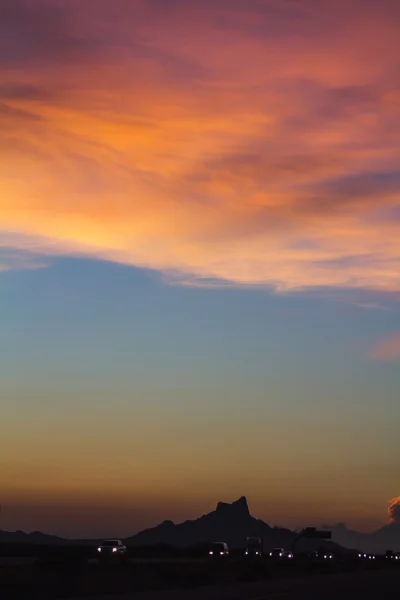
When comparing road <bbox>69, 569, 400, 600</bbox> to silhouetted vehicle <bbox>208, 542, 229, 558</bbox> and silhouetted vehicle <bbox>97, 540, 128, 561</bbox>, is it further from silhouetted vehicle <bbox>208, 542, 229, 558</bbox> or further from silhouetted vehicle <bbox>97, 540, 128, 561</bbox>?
silhouetted vehicle <bbox>208, 542, 229, 558</bbox>

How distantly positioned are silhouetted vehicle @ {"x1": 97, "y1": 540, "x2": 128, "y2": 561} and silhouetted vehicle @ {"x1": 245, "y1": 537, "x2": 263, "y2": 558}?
185 feet

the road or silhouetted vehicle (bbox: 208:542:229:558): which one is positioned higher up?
silhouetted vehicle (bbox: 208:542:229:558)

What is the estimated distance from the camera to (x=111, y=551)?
9712 centimetres

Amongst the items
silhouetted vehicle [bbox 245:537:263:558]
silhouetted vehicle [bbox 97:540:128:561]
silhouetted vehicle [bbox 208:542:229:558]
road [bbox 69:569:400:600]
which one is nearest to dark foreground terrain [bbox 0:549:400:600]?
road [bbox 69:569:400:600]

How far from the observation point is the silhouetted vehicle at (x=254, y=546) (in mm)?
155150

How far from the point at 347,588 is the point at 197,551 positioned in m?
82.8

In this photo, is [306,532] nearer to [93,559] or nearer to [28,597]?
[93,559]

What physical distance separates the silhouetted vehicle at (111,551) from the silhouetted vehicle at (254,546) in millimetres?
56430

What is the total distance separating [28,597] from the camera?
2087 inches

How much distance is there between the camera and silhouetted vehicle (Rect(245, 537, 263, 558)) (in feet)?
509

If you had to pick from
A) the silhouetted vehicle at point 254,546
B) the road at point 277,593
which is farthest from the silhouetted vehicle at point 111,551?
the silhouetted vehicle at point 254,546

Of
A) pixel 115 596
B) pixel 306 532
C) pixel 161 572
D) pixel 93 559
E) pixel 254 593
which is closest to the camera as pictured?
pixel 115 596

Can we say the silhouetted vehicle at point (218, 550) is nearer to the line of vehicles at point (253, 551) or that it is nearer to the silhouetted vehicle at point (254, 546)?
the line of vehicles at point (253, 551)

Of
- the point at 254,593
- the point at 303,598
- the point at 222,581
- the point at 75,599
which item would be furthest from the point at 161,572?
the point at 75,599
